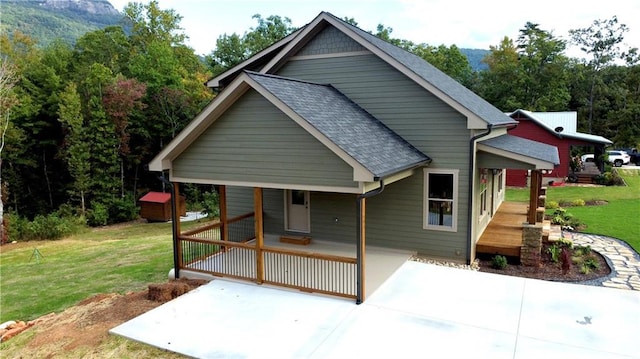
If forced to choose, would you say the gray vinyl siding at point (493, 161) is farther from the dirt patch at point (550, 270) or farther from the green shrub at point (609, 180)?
the green shrub at point (609, 180)

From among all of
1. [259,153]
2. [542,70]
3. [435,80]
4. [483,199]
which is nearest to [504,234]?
[483,199]

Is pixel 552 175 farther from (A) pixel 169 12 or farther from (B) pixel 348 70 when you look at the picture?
(A) pixel 169 12

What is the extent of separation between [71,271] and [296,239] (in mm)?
6684

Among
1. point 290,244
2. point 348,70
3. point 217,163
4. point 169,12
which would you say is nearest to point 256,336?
point 217,163

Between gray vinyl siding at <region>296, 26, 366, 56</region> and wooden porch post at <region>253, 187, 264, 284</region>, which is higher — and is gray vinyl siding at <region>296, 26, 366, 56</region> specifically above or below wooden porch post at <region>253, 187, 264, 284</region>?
above

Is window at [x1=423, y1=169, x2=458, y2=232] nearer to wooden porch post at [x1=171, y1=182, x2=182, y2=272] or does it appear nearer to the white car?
wooden porch post at [x1=171, y1=182, x2=182, y2=272]

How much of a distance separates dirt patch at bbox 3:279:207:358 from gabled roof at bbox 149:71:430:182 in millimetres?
2762

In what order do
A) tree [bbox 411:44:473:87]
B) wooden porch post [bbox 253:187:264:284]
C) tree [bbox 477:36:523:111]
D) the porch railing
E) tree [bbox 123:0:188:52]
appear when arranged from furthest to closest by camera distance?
tree [bbox 411:44:473:87]
tree [bbox 477:36:523:111]
tree [bbox 123:0:188:52]
wooden porch post [bbox 253:187:264:284]
the porch railing

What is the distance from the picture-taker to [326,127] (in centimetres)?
824

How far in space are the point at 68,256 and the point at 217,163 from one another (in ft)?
30.8

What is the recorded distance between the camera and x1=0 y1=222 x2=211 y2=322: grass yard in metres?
9.62

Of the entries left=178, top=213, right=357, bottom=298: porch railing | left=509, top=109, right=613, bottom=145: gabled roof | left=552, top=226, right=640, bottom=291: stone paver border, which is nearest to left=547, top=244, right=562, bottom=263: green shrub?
left=552, top=226, right=640, bottom=291: stone paver border

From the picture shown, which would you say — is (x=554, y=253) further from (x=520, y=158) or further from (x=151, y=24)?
(x=151, y=24)

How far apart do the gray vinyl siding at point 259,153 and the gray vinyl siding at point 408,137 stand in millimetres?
3635
